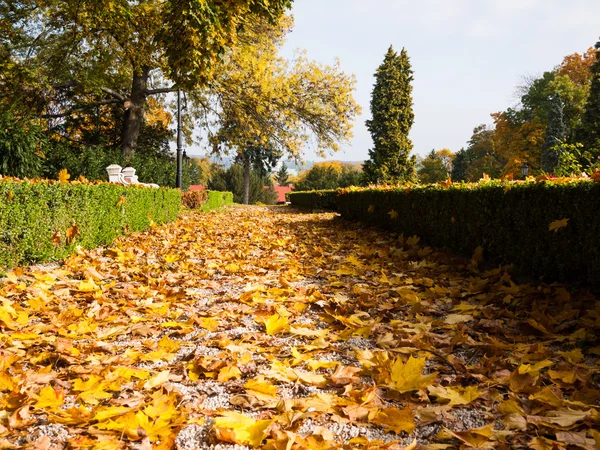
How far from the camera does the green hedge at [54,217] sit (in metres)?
4.51

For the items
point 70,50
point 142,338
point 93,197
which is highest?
point 70,50

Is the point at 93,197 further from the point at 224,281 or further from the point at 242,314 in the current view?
the point at 242,314

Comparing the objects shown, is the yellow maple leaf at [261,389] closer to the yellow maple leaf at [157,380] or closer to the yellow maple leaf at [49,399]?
the yellow maple leaf at [157,380]

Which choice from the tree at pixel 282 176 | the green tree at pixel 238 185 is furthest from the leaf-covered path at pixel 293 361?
the tree at pixel 282 176

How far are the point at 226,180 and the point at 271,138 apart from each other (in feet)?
107

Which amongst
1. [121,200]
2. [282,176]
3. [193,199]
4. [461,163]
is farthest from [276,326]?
[282,176]

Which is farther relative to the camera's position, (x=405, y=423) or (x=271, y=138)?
(x=271, y=138)

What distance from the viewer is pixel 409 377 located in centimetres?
219

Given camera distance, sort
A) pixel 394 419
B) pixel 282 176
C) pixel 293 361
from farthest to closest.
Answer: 1. pixel 282 176
2. pixel 293 361
3. pixel 394 419

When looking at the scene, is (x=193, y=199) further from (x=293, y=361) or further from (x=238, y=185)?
(x=238, y=185)

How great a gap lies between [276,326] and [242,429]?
1.33m

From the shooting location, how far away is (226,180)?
49.8 meters

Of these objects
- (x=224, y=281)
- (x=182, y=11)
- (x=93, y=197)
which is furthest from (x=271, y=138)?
(x=224, y=281)

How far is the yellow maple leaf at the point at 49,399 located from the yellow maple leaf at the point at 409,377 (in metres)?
1.63
